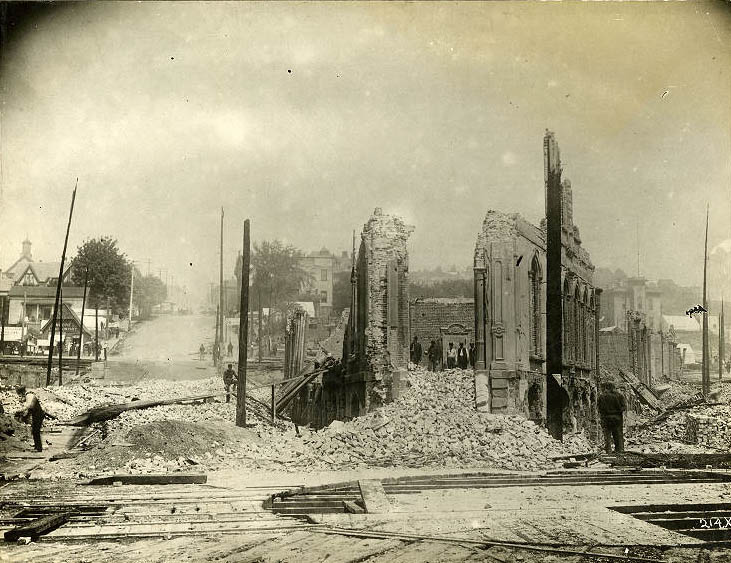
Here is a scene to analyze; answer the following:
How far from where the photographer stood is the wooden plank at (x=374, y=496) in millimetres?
6109

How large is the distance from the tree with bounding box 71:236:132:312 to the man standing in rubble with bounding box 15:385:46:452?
55.5 inches

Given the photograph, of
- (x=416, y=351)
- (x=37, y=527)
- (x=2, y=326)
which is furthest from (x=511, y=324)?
(x=2, y=326)

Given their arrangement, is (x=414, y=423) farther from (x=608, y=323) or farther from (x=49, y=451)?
(x=608, y=323)

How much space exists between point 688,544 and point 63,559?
530cm

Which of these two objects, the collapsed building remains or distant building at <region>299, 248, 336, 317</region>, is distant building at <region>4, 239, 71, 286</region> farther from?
the collapsed building remains

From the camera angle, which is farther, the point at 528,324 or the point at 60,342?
the point at 528,324

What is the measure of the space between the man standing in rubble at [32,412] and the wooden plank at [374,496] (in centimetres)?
431

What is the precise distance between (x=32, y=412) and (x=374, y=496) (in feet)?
15.2

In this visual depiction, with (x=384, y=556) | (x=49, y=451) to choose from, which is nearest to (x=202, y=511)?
(x=384, y=556)

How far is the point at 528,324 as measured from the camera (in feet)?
36.0

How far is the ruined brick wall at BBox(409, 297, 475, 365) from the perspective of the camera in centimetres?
2016

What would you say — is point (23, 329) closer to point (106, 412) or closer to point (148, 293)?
point (106, 412)

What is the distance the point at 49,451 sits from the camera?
8.23 metres

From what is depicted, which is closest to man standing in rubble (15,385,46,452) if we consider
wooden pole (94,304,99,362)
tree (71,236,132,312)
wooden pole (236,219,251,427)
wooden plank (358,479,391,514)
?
wooden pole (94,304,99,362)
